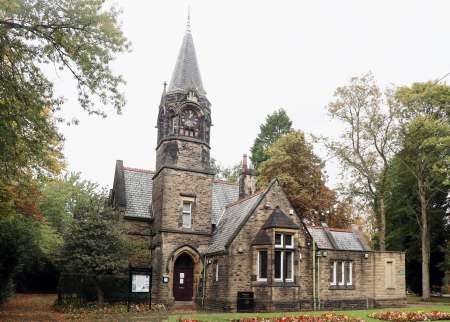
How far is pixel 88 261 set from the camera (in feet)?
76.3

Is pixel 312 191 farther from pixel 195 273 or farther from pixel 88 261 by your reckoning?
pixel 88 261

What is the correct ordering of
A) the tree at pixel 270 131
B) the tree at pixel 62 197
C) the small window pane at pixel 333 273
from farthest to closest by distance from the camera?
1. the tree at pixel 270 131
2. the tree at pixel 62 197
3. the small window pane at pixel 333 273

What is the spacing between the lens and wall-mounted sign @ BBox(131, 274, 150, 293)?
70.1 feet

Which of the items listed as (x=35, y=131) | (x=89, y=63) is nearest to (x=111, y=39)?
(x=89, y=63)

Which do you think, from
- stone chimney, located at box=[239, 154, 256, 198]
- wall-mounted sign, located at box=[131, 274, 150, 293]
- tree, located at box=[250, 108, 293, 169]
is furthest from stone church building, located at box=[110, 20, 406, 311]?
tree, located at box=[250, 108, 293, 169]

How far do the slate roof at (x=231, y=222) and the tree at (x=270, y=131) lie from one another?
32845mm

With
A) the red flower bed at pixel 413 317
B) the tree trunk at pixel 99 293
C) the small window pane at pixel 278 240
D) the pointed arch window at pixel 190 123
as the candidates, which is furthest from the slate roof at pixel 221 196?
the red flower bed at pixel 413 317

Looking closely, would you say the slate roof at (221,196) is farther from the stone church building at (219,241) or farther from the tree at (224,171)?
the tree at (224,171)

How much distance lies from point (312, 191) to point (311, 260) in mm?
17768

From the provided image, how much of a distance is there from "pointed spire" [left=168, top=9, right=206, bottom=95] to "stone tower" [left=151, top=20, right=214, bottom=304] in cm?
6

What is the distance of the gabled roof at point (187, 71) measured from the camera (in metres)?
29.0

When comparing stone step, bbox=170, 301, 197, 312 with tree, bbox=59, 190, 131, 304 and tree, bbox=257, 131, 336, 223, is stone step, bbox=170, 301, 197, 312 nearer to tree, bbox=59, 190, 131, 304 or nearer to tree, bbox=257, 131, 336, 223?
tree, bbox=59, 190, 131, 304

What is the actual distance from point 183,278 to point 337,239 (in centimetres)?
991

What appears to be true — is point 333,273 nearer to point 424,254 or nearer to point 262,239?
point 262,239
